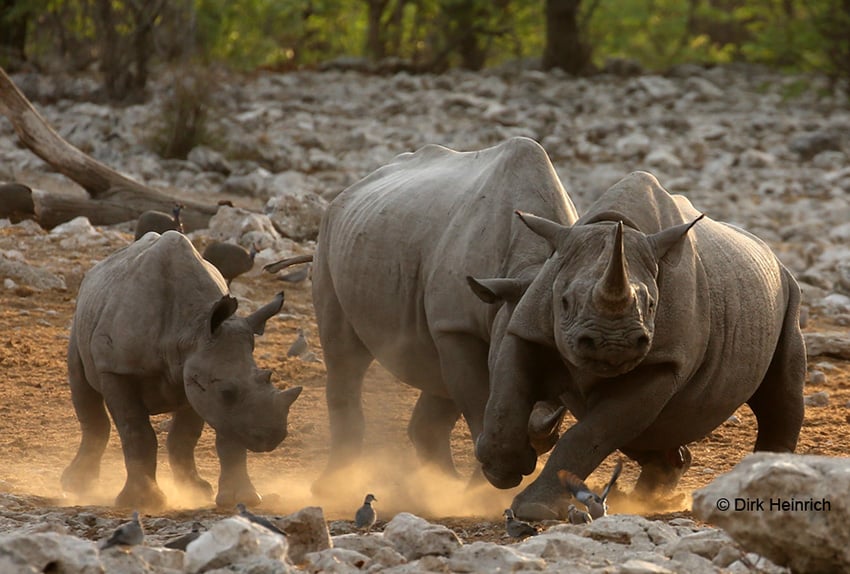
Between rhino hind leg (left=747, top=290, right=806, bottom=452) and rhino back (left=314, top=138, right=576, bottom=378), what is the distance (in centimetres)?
122

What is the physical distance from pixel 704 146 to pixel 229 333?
1360cm

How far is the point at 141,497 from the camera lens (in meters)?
7.43

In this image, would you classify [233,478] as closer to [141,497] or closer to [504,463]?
[141,497]

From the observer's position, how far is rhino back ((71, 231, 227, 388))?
7.66 m

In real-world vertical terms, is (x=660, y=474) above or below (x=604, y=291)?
below

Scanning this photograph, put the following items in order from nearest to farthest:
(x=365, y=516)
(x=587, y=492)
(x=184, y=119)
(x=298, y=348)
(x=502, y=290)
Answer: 1. (x=587, y=492)
2. (x=365, y=516)
3. (x=502, y=290)
4. (x=298, y=348)
5. (x=184, y=119)

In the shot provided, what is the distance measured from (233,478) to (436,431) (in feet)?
5.38

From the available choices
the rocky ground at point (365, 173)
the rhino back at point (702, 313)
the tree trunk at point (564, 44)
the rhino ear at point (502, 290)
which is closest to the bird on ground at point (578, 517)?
the rocky ground at point (365, 173)

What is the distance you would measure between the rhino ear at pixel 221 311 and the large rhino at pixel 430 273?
36.6 inches

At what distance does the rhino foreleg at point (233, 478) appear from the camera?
24.3 ft

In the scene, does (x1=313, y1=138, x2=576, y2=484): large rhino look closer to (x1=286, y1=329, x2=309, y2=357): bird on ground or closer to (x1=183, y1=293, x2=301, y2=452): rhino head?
(x1=183, y1=293, x2=301, y2=452): rhino head

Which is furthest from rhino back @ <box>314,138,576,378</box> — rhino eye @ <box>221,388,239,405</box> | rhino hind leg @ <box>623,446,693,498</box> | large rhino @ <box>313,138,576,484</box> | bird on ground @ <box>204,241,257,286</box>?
bird on ground @ <box>204,241,257,286</box>

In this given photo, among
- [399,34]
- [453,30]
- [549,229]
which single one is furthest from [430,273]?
[399,34]

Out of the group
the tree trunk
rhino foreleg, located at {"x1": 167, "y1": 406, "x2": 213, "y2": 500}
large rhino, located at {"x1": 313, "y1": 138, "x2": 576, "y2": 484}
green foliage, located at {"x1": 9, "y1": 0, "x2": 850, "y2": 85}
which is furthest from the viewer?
the tree trunk
